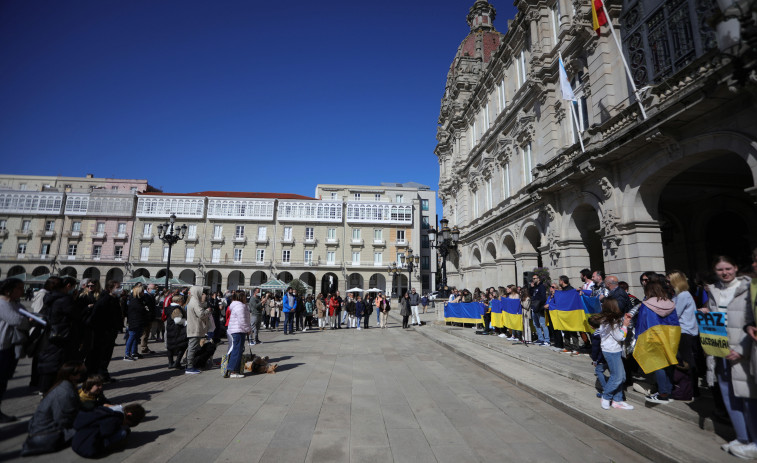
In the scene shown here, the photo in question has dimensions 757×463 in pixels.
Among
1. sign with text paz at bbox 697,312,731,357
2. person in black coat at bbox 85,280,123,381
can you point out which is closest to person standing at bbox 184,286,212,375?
person in black coat at bbox 85,280,123,381

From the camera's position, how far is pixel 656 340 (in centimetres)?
466

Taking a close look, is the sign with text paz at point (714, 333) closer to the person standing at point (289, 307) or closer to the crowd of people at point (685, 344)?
the crowd of people at point (685, 344)

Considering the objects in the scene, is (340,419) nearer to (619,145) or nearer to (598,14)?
(619,145)

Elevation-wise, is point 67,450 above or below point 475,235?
below

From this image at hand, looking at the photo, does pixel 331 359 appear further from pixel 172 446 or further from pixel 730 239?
pixel 730 239

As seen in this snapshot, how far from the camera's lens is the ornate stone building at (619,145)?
8117 mm

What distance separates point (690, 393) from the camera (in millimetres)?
4703

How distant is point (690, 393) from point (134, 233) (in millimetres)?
58883

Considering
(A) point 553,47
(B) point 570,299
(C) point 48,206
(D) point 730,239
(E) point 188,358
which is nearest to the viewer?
(E) point 188,358

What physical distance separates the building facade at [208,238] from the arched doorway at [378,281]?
151 mm

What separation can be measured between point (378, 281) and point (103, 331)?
46.8 m

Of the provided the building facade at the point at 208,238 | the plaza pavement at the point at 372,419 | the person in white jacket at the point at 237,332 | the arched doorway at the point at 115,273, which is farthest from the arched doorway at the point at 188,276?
the person in white jacket at the point at 237,332

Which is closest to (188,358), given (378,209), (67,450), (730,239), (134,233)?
(67,450)

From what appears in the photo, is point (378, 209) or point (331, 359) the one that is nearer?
point (331, 359)
